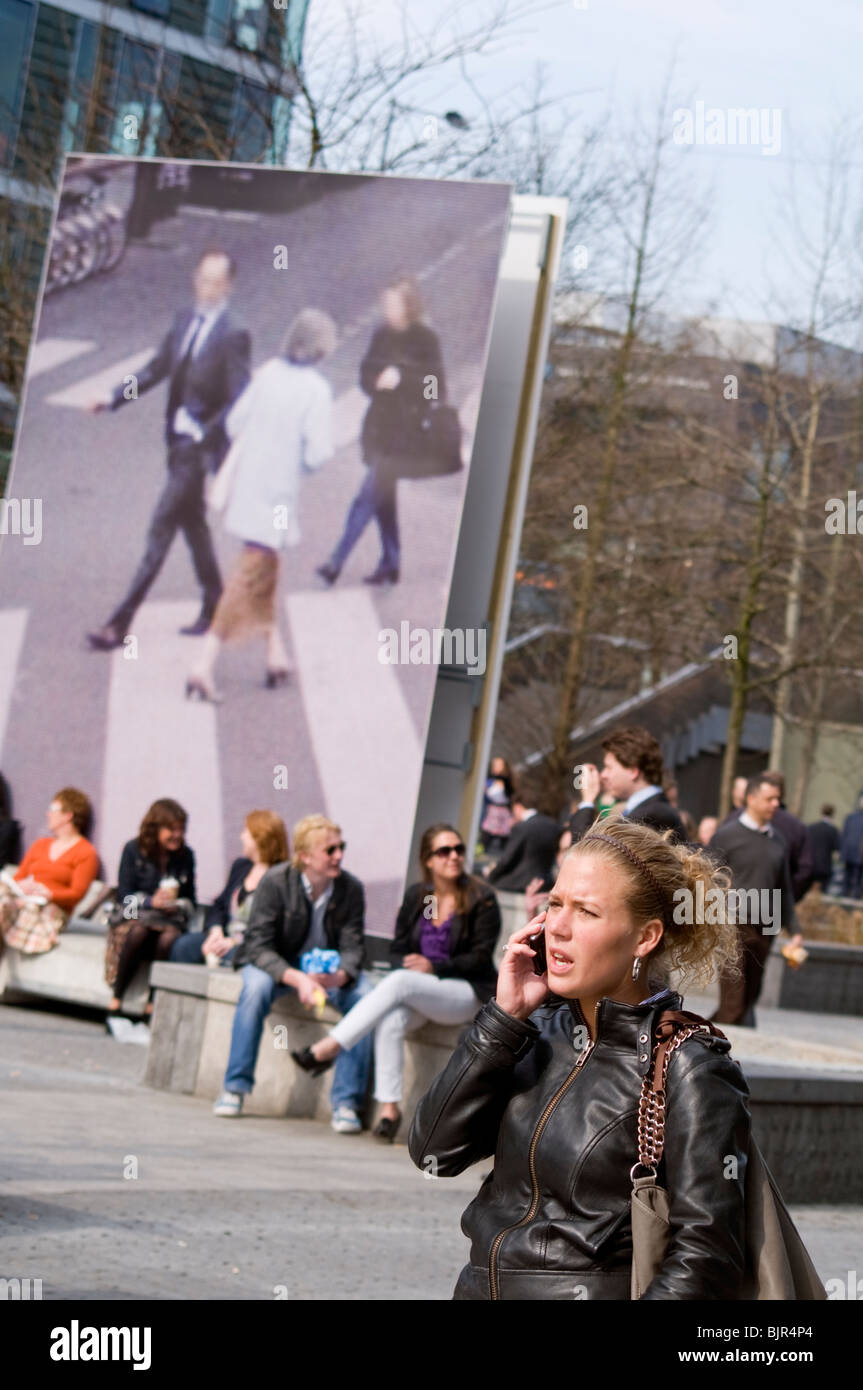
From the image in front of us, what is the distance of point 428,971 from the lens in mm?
9211

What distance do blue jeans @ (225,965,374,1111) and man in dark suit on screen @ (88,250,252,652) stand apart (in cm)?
468

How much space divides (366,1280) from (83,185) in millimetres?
10947

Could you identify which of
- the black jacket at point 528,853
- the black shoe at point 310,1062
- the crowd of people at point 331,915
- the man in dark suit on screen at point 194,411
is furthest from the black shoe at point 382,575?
the black shoe at point 310,1062

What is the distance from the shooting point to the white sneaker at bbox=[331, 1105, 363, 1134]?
9.18 meters

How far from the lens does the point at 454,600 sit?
529 inches

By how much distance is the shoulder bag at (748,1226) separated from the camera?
2766mm

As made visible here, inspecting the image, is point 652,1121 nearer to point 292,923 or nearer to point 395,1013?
point 395,1013

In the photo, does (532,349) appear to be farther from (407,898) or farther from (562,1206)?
(562,1206)

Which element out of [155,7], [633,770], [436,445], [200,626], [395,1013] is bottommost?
[395,1013]

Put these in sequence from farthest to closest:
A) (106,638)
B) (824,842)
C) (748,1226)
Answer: (824,842), (106,638), (748,1226)

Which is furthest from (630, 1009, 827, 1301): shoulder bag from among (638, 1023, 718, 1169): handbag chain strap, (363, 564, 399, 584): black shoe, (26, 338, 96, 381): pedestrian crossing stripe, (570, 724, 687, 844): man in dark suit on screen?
(26, 338, 96, 381): pedestrian crossing stripe

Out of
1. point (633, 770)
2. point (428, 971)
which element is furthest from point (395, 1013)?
point (633, 770)

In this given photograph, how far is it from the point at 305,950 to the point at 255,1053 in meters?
0.64

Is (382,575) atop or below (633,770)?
atop
